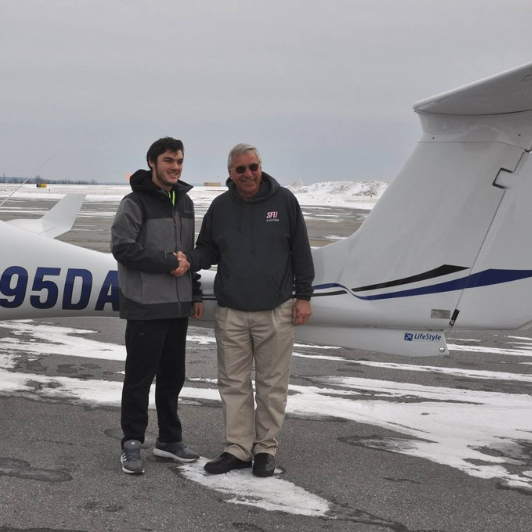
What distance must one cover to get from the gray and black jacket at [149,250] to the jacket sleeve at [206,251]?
0.29 feet

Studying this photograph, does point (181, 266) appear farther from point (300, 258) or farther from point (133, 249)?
point (300, 258)

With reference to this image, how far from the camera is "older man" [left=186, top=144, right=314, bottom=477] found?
13.1ft

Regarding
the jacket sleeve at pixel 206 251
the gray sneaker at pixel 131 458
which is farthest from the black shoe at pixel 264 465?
the jacket sleeve at pixel 206 251

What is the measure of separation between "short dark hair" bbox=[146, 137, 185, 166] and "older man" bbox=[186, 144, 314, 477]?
1.01ft

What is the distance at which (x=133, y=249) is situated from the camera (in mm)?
3867

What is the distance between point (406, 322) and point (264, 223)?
108 cm

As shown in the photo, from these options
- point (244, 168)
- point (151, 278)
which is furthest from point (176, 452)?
point (244, 168)

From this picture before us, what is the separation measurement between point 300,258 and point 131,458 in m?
1.45

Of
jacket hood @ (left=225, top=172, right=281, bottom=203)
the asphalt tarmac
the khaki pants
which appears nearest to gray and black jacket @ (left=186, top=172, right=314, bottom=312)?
jacket hood @ (left=225, top=172, right=281, bottom=203)

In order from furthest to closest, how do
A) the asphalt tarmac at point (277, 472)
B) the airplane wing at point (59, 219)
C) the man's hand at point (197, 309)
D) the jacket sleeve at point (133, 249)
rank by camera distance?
the airplane wing at point (59, 219) → the man's hand at point (197, 309) → the jacket sleeve at point (133, 249) → the asphalt tarmac at point (277, 472)

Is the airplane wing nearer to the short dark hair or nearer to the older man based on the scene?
the short dark hair

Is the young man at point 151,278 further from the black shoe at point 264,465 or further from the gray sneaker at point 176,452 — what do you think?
the black shoe at point 264,465

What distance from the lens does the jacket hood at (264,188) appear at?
4.04 m

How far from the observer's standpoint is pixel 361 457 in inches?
171
